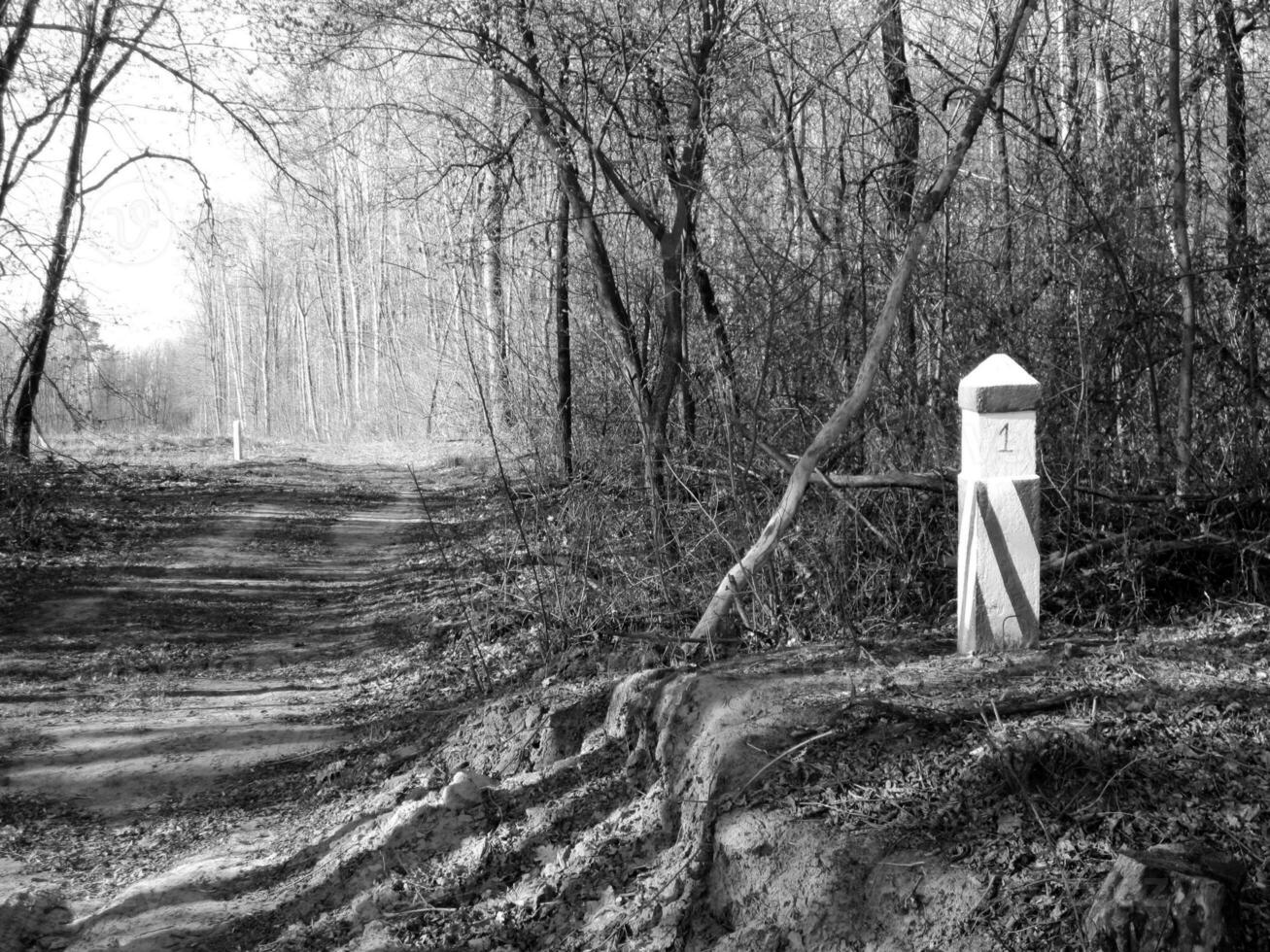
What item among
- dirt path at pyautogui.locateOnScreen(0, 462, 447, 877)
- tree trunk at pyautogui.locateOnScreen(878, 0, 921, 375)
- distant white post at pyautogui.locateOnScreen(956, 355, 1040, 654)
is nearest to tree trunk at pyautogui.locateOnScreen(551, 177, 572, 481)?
dirt path at pyautogui.locateOnScreen(0, 462, 447, 877)

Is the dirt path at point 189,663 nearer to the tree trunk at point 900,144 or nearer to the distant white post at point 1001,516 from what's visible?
the distant white post at point 1001,516

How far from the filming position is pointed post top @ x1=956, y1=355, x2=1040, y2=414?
4145mm

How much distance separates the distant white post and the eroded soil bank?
0.61 ft

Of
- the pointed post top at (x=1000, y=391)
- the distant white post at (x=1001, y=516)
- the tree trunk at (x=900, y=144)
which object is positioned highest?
the tree trunk at (x=900, y=144)

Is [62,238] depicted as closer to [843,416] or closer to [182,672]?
[182,672]

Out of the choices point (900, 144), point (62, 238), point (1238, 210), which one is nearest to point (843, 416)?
point (1238, 210)

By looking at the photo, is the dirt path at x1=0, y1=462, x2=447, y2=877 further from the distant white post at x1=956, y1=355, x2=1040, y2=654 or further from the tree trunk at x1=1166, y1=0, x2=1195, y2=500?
the tree trunk at x1=1166, y1=0, x2=1195, y2=500

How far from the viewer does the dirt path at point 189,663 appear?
554cm

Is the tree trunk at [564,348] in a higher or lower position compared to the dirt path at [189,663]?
higher

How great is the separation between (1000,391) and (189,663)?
5992 mm

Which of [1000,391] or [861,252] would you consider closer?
[1000,391]

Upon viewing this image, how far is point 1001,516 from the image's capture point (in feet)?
13.7

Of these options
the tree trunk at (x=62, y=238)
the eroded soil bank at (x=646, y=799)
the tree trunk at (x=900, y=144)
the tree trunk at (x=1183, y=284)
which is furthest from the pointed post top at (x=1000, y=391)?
the tree trunk at (x=62, y=238)

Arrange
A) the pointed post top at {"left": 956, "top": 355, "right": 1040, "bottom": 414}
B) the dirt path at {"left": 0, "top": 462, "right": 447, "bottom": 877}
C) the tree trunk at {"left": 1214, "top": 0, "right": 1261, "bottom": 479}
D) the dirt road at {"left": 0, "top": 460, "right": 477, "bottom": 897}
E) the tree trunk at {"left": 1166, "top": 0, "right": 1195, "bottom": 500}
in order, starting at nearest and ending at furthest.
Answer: the pointed post top at {"left": 956, "top": 355, "right": 1040, "bottom": 414} < the dirt road at {"left": 0, "top": 460, "right": 477, "bottom": 897} < the dirt path at {"left": 0, "top": 462, "right": 447, "bottom": 877} < the tree trunk at {"left": 1166, "top": 0, "right": 1195, "bottom": 500} < the tree trunk at {"left": 1214, "top": 0, "right": 1261, "bottom": 479}
